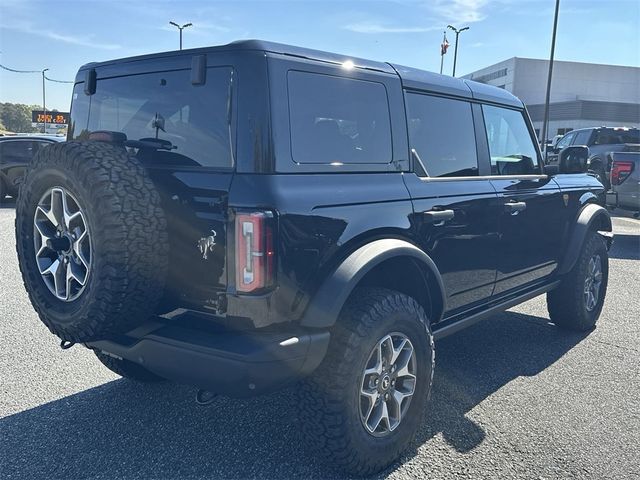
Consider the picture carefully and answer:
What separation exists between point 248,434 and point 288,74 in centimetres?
189

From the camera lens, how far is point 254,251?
2221 mm

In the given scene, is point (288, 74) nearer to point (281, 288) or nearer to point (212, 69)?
point (212, 69)

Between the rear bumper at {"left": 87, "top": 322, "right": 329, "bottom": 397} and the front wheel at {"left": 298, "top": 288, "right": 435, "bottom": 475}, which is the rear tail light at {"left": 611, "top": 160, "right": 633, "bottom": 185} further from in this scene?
the rear bumper at {"left": 87, "top": 322, "right": 329, "bottom": 397}

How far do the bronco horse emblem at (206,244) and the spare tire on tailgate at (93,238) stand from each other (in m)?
0.16

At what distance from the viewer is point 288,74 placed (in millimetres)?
2441

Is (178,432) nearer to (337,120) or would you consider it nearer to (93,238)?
(93,238)

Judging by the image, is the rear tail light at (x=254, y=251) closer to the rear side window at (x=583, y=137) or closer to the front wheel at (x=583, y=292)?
the front wheel at (x=583, y=292)

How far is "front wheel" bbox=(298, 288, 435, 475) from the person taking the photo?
2459 mm

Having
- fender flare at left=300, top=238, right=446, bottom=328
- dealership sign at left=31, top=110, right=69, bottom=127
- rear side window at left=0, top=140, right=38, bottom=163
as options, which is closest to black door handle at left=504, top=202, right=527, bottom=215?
fender flare at left=300, top=238, right=446, bottom=328

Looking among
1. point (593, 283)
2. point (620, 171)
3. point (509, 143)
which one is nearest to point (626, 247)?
point (620, 171)

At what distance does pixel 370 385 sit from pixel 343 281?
0.58 m

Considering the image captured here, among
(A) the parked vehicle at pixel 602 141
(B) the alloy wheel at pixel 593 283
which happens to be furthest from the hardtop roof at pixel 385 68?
(A) the parked vehicle at pixel 602 141

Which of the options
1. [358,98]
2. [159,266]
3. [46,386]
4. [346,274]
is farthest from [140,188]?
[46,386]

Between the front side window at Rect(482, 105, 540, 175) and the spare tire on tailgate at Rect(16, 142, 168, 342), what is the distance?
2.42 meters
